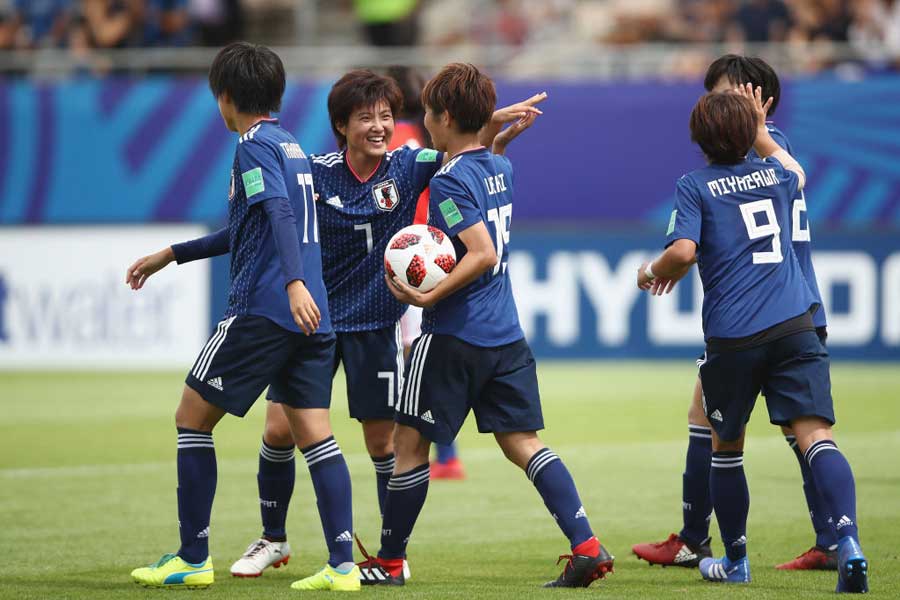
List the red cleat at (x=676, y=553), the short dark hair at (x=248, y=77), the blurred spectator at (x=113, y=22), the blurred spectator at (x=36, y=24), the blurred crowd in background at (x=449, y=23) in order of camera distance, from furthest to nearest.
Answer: the blurred spectator at (x=36, y=24), the blurred spectator at (x=113, y=22), the blurred crowd in background at (x=449, y=23), the red cleat at (x=676, y=553), the short dark hair at (x=248, y=77)

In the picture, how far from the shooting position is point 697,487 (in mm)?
6379

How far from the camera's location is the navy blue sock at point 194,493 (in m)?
5.69

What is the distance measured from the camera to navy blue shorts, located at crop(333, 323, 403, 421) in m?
6.23

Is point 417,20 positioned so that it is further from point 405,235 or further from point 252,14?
point 405,235

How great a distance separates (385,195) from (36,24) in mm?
15716

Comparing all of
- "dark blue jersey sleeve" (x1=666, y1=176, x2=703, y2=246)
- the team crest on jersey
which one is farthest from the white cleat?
"dark blue jersey sleeve" (x1=666, y1=176, x2=703, y2=246)

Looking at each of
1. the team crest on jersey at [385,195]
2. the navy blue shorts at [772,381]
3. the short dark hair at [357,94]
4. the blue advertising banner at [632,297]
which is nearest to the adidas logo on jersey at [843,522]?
the navy blue shorts at [772,381]

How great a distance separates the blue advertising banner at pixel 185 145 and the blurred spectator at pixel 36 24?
1675mm

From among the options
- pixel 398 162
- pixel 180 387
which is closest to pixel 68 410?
pixel 180 387

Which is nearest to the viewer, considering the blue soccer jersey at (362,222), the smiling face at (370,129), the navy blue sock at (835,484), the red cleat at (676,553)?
the navy blue sock at (835,484)

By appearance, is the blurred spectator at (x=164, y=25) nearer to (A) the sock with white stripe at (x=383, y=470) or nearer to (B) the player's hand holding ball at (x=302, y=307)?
(A) the sock with white stripe at (x=383, y=470)

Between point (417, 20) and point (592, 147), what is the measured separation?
3881 mm

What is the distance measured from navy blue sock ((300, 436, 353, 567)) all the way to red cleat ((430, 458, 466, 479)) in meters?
3.56

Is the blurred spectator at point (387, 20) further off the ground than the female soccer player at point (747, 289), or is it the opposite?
the blurred spectator at point (387, 20)
